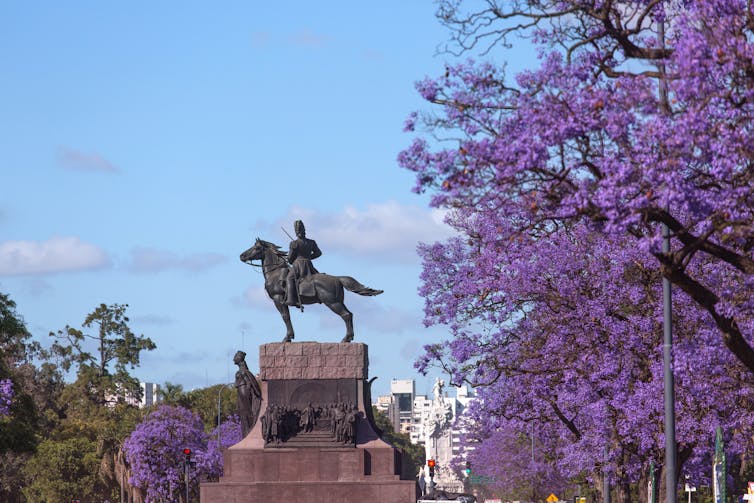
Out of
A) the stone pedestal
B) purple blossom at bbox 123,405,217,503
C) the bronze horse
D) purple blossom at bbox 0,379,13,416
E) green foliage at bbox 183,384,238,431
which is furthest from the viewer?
green foliage at bbox 183,384,238,431

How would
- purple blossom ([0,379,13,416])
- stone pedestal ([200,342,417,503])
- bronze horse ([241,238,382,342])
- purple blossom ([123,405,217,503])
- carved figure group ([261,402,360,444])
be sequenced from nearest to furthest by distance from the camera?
stone pedestal ([200,342,417,503]), carved figure group ([261,402,360,444]), bronze horse ([241,238,382,342]), purple blossom ([0,379,13,416]), purple blossom ([123,405,217,503])

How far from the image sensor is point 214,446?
84875mm

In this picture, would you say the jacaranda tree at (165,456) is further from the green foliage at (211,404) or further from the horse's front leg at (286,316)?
the horse's front leg at (286,316)

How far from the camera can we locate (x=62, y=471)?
88.8 meters

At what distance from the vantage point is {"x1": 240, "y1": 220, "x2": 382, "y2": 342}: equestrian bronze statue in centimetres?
4178

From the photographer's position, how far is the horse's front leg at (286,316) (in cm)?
4197

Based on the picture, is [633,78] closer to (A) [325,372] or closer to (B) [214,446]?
(A) [325,372]

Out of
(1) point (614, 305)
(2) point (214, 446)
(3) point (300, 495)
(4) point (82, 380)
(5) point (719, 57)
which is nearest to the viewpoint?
(5) point (719, 57)

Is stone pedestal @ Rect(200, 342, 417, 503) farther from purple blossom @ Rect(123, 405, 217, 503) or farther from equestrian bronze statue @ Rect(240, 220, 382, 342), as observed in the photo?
purple blossom @ Rect(123, 405, 217, 503)

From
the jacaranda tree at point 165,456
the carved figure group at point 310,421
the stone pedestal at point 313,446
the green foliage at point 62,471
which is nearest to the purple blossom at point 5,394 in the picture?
the stone pedestal at point 313,446

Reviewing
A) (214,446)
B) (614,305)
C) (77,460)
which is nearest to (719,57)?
(614,305)

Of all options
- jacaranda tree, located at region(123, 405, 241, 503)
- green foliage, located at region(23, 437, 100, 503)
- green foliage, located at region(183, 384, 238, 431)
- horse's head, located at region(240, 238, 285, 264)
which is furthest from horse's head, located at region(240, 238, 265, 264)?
green foliage, located at region(183, 384, 238, 431)

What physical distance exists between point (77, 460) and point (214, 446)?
10.1 metres

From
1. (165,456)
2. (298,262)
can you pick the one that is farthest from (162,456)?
(298,262)
